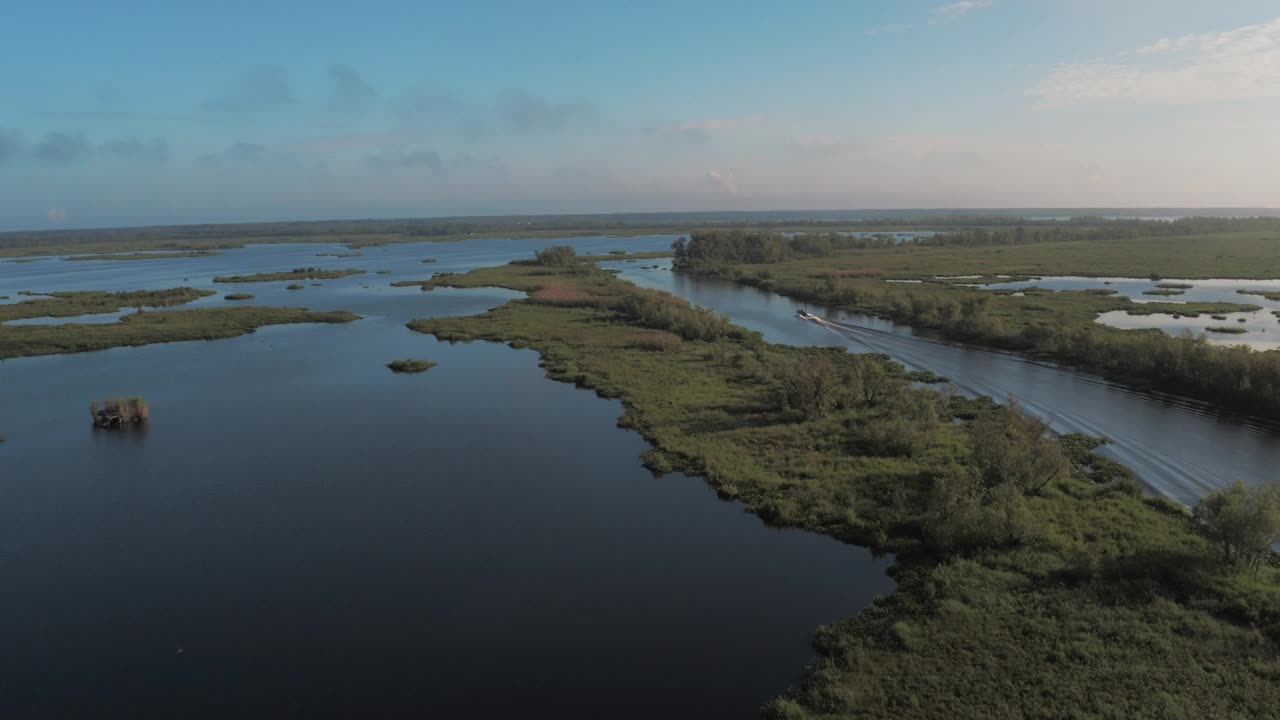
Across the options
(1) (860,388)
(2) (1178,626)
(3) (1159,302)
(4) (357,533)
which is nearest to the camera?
(2) (1178,626)

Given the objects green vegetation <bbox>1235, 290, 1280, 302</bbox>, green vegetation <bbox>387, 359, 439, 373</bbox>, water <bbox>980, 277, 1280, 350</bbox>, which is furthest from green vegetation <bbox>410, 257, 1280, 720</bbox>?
green vegetation <bbox>1235, 290, 1280, 302</bbox>

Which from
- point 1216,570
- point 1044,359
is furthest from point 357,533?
point 1044,359

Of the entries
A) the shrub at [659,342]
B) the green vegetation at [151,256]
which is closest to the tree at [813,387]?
the shrub at [659,342]

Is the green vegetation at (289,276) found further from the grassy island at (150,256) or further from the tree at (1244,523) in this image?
the tree at (1244,523)

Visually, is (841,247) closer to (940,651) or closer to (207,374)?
(207,374)

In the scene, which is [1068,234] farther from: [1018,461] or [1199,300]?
[1018,461]

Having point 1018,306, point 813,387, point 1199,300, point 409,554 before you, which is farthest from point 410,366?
point 1199,300
